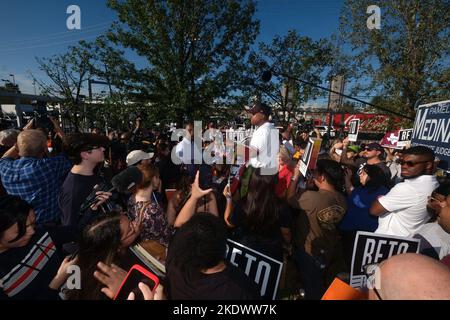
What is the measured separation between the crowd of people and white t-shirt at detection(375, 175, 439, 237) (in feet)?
0.03

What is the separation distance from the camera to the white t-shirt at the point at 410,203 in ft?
7.97

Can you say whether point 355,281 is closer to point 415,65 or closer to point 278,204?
point 278,204

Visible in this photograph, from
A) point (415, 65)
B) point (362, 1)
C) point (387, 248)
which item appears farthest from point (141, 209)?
point (362, 1)

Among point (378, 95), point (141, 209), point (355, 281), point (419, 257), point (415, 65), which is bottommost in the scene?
point (355, 281)

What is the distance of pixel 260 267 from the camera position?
2223 millimetres

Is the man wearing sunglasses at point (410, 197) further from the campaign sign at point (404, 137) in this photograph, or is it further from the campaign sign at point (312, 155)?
the campaign sign at point (404, 137)

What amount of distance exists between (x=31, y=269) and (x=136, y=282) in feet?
3.11

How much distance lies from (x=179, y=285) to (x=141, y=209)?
1.16 m

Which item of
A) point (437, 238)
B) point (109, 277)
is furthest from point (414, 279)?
point (109, 277)

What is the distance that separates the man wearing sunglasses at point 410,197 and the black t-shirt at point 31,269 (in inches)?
130

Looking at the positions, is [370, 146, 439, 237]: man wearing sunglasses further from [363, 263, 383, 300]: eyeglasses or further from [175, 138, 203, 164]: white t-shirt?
[175, 138, 203, 164]: white t-shirt

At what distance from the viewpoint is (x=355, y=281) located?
2.31 metres

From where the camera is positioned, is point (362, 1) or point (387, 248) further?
point (362, 1)
